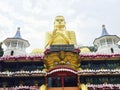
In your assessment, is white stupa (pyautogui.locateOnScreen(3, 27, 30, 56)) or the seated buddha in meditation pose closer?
the seated buddha in meditation pose

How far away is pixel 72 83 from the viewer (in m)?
27.6

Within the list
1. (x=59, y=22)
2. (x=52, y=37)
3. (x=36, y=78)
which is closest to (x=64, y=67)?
(x=36, y=78)

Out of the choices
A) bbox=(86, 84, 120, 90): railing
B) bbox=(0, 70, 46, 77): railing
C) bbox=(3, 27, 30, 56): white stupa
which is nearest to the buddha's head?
bbox=(3, 27, 30, 56): white stupa

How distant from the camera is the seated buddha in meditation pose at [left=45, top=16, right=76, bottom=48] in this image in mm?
30766

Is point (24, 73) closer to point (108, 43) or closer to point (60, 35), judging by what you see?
point (60, 35)

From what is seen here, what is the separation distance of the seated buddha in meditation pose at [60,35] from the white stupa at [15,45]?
30.8 ft

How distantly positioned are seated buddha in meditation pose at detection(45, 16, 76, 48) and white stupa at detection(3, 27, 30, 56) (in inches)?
369

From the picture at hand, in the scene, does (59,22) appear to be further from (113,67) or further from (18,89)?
(18,89)

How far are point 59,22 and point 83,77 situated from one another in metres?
10.9

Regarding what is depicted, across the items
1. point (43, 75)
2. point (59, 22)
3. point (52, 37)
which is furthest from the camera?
point (59, 22)

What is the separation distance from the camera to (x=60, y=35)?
3147 cm

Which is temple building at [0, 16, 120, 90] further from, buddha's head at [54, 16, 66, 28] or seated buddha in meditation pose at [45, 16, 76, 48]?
buddha's head at [54, 16, 66, 28]

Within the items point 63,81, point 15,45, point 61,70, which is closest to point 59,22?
point 15,45

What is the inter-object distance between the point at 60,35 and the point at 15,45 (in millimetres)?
12437
